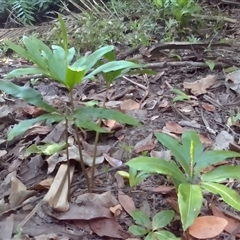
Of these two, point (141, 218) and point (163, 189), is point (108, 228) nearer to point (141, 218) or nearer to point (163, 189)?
point (141, 218)

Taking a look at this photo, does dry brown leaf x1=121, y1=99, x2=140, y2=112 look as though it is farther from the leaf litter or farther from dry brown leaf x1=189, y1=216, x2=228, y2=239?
dry brown leaf x1=189, y1=216, x2=228, y2=239

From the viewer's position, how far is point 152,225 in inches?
47.0

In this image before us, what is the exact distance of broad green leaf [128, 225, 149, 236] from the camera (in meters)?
1.17

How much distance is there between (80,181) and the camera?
1.44 m

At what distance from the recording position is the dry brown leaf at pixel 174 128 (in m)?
1.69

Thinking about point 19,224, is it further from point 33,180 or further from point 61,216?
point 33,180

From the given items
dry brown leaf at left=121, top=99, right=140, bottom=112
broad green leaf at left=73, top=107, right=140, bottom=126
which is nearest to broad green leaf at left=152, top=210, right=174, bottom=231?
broad green leaf at left=73, top=107, right=140, bottom=126

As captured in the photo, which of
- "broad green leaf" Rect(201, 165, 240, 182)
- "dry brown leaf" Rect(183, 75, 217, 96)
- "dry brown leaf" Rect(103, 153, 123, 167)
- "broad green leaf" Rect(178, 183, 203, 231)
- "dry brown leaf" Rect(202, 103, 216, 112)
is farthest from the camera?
"dry brown leaf" Rect(183, 75, 217, 96)

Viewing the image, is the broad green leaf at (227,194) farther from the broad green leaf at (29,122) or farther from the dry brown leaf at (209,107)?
the dry brown leaf at (209,107)

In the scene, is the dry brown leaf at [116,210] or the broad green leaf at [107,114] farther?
the dry brown leaf at [116,210]

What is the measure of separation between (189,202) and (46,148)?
0.66m

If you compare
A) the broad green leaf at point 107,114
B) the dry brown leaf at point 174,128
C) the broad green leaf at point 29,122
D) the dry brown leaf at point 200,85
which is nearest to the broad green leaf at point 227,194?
the broad green leaf at point 107,114

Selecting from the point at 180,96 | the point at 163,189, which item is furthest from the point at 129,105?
the point at 163,189

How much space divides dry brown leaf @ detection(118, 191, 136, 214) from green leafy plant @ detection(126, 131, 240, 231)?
170 mm
